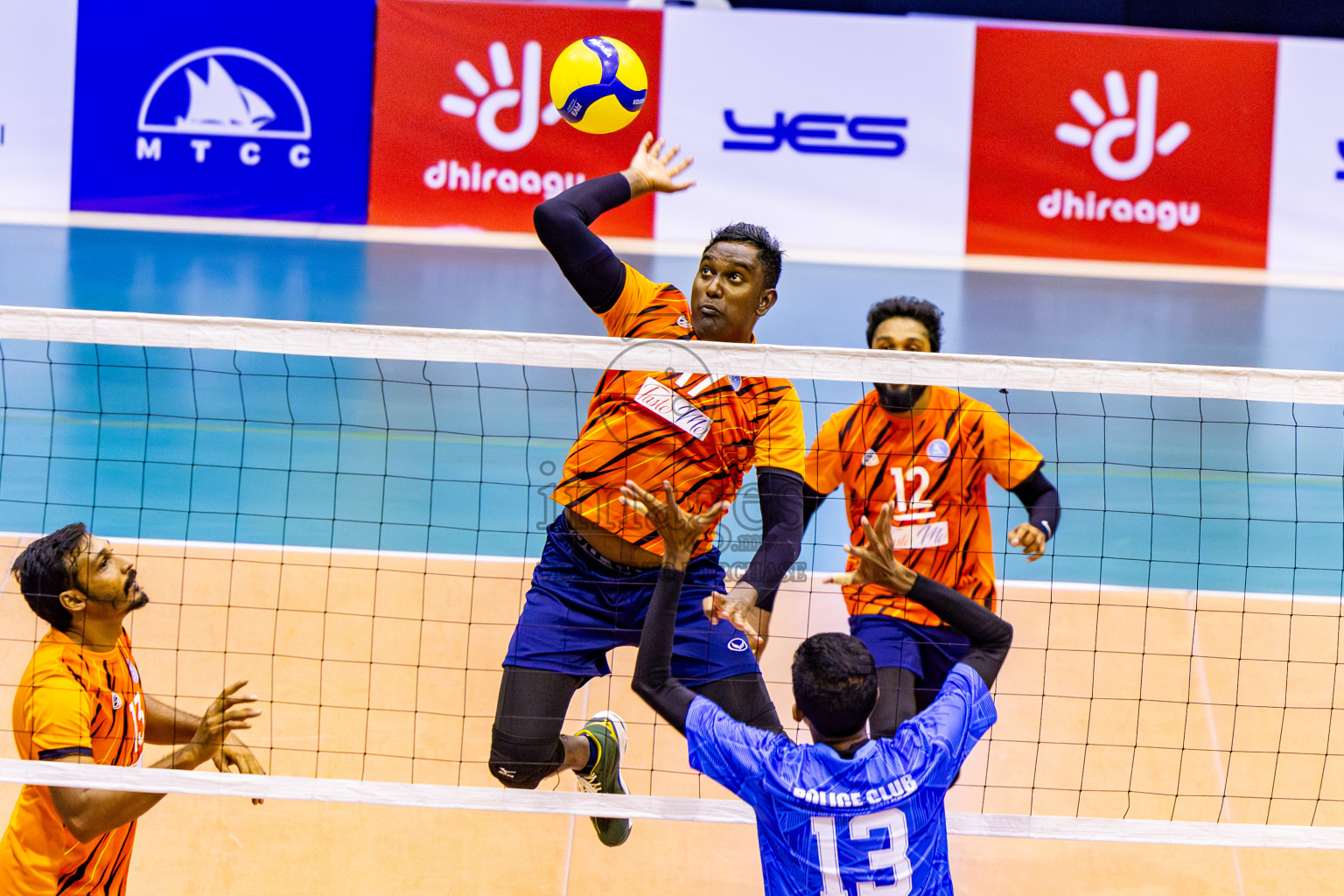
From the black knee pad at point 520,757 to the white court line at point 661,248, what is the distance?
10.2 meters

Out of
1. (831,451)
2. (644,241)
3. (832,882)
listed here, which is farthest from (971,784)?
(644,241)

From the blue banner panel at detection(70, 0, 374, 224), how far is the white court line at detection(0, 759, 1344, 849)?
11598mm

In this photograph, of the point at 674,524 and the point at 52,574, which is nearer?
the point at 674,524

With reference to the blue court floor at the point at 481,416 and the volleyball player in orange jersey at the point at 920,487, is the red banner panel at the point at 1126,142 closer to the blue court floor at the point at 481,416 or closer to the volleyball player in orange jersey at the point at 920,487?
the blue court floor at the point at 481,416

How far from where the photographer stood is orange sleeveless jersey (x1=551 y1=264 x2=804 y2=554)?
487cm

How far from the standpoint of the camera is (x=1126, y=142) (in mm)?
14820

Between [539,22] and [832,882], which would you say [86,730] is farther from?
[539,22]

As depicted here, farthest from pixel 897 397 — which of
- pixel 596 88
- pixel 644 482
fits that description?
pixel 596 88

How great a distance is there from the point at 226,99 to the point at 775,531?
11765 mm

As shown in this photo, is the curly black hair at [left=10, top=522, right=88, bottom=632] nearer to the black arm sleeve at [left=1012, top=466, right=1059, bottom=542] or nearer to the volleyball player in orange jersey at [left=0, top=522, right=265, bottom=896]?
the volleyball player in orange jersey at [left=0, top=522, right=265, bottom=896]

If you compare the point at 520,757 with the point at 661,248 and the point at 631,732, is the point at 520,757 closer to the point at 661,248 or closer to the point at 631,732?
the point at 631,732

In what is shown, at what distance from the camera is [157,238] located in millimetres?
14211

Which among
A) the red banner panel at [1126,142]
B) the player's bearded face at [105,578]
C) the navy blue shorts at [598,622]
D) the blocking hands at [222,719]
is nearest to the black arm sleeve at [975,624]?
the navy blue shorts at [598,622]

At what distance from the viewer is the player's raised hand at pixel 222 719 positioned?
4.04 meters
